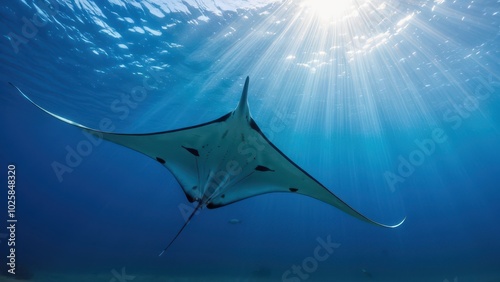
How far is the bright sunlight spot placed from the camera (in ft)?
36.9

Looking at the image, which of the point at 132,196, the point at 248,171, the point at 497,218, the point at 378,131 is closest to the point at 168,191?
the point at 132,196

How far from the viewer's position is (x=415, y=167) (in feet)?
166

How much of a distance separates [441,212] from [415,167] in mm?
23821

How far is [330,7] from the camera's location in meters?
11.5
